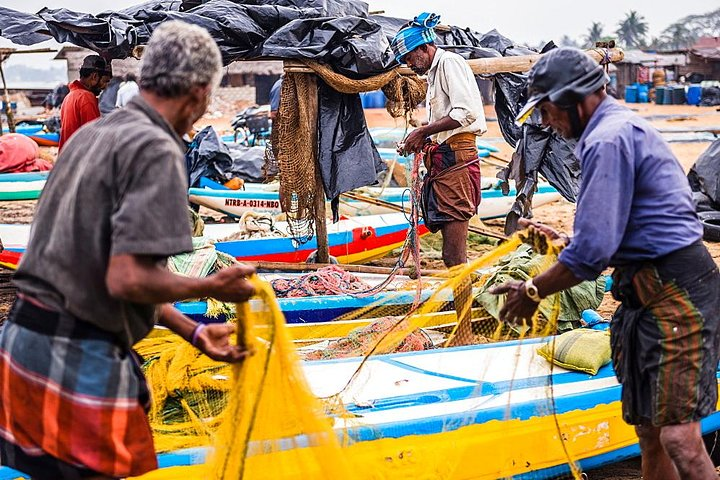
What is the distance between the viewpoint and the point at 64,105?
7828mm

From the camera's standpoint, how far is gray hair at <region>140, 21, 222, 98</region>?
96.4 inches

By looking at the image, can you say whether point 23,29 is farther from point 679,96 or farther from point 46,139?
point 679,96

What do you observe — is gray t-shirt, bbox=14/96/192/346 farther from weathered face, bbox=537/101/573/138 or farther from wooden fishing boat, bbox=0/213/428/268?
wooden fishing boat, bbox=0/213/428/268

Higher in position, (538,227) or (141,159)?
(141,159)

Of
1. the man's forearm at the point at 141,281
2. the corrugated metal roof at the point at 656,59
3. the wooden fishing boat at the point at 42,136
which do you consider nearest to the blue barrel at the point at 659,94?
the corrugated metal roof at the point at 656,59

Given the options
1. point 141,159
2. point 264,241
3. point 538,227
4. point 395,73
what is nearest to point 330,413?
point 538,227

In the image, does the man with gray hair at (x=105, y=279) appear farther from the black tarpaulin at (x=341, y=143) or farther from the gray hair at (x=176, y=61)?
the black tarpaulin at (x=341, y=143)

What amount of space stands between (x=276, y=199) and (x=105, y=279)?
31.0 feet

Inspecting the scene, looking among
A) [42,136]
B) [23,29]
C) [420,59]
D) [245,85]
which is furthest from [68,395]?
[245,85]

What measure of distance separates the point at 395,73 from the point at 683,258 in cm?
493

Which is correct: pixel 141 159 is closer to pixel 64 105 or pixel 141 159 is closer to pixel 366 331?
pixel 366 331

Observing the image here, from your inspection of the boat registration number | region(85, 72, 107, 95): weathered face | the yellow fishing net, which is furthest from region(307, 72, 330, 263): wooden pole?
the boat registration number

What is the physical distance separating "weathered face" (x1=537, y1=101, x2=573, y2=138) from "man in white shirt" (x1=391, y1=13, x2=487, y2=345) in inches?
108

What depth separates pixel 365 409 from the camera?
4508 millimetres
